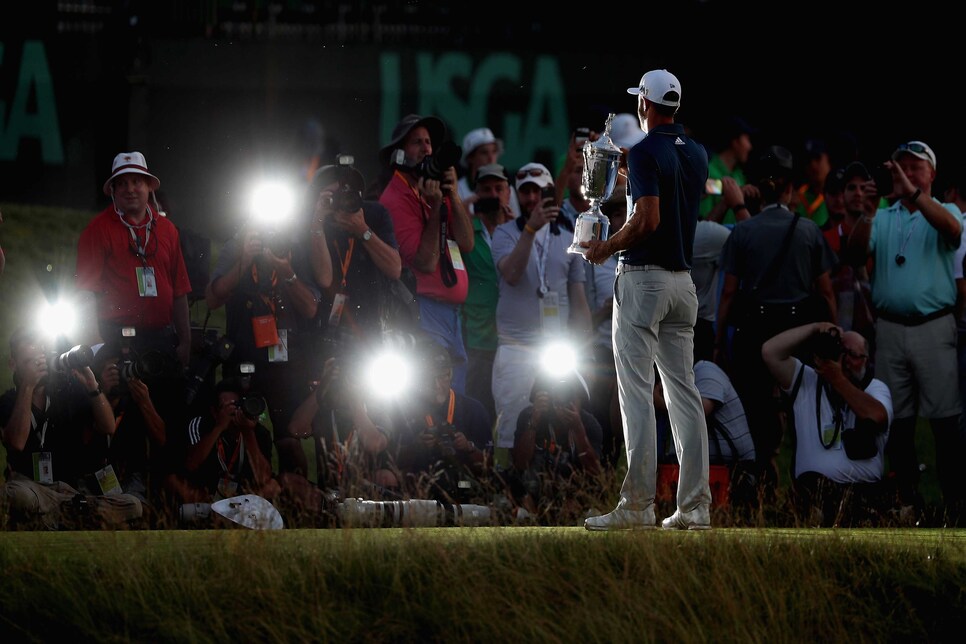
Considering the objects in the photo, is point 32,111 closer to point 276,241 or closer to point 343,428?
point 276,241

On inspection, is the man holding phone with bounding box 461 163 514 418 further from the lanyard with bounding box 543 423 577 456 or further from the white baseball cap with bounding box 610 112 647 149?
the lanyard with bounding box 543 423 577 456

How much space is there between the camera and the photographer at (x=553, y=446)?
9000 mm

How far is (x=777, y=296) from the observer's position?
990cm

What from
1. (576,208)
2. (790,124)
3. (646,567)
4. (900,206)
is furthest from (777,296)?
(790,124)

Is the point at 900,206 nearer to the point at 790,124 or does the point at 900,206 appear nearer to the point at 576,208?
the point at 576,208

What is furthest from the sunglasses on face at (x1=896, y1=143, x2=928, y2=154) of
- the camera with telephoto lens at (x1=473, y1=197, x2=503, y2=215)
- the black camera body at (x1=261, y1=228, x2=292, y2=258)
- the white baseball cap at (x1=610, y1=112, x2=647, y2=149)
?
the black camera body at (x1=261, y1=228, x2=292, y2=258)

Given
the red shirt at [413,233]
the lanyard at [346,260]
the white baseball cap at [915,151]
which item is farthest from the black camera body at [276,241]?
the white baseball cap at [915,151]

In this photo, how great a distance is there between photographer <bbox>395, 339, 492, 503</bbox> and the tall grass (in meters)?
1.56

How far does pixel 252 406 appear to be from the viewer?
8695 millimetres

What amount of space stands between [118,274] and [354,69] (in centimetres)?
936

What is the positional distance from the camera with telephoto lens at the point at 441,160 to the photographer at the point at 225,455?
5.75 ft

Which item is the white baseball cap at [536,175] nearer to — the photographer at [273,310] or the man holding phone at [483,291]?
the man holding phone at [483,291]

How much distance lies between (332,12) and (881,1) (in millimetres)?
6464

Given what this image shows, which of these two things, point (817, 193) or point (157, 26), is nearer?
point (817, 193)
